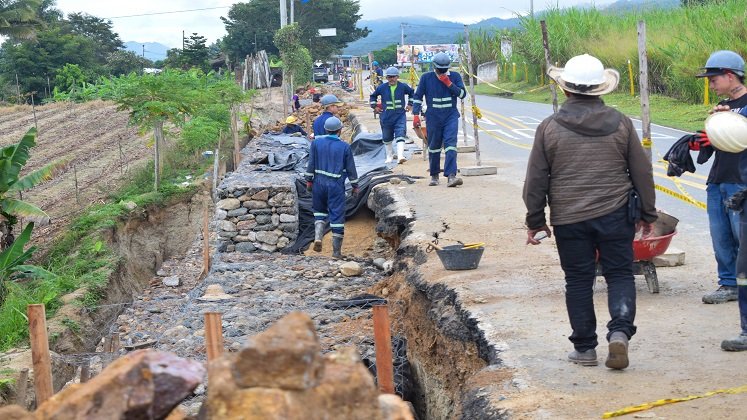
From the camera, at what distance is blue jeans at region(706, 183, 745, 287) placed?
7.22 metres

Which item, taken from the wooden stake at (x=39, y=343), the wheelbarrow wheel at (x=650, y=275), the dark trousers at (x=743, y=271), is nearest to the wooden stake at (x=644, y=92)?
the wheelbarrow wheel at (x=650, y=275)

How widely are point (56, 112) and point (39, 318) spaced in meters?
37.0

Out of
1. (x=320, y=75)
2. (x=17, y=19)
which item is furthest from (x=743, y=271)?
(x=320, y=75)

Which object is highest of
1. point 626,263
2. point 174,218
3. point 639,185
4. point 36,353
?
point 639,185

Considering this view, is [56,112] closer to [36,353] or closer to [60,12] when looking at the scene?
[60,12]

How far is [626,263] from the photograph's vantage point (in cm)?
611

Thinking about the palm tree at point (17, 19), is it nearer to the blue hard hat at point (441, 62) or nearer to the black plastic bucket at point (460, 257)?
the blue hard hat at point (441, 62)

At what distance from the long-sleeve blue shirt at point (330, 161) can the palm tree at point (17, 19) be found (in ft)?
125

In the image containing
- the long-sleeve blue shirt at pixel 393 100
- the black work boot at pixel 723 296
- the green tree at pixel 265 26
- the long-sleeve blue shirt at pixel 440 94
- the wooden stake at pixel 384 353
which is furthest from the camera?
the green tree at pixel 265 26

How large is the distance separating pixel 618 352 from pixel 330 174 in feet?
28.9

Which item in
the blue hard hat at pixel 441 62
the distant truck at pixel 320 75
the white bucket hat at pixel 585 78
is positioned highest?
the white bucket hat at pixel 585 78

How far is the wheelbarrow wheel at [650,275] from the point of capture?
7.96 meters

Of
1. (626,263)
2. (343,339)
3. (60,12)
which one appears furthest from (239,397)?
(60,12)

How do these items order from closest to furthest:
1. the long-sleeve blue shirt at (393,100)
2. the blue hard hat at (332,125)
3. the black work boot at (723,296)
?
the black work boot at (723,296), the blue hard hat at (332,125), the long-sleeve blue shirt at (393,100)
